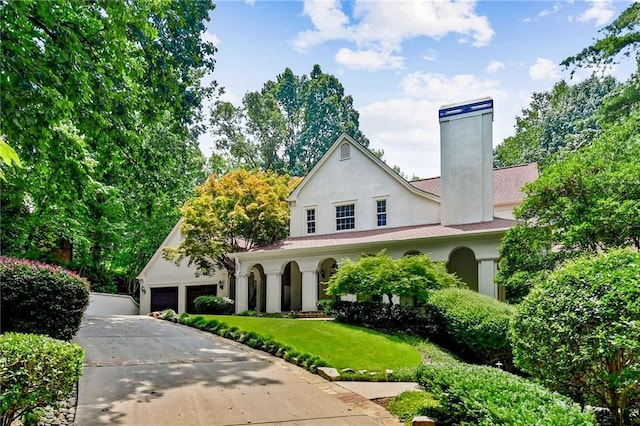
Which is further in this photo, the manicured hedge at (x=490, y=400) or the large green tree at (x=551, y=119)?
→ the large green tree at (x=551, y=119)

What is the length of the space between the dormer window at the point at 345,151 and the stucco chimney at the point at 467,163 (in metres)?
4.55

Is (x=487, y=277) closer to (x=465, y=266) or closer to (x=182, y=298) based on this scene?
(x=465, y=266)

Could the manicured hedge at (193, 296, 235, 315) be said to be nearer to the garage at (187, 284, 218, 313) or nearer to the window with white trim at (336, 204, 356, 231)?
the garage at (187, 284, 218, 313)

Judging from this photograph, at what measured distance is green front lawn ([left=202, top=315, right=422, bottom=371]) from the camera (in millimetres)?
10391

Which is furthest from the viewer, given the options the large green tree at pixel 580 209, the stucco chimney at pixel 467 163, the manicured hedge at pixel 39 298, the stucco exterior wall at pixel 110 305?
the stucco exterior wall at pixel 110 305

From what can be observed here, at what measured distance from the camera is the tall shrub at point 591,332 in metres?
4.70

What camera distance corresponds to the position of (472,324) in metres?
12.2

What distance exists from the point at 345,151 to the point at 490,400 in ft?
61.8

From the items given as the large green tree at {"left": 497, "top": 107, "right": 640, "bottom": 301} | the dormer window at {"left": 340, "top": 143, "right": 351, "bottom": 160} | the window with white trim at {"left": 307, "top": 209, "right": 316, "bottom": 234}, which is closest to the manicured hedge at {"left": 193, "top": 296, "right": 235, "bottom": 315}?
the window with white trim at {"left": 307, "top": 209, "right": 316, "bottom": 234}

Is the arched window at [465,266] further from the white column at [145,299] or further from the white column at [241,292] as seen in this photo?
the white column at [145,299]

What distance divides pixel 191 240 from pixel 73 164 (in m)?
13.2

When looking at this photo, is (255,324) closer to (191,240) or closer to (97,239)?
(191,240)

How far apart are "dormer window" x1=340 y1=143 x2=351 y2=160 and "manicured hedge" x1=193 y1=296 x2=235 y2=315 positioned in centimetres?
934

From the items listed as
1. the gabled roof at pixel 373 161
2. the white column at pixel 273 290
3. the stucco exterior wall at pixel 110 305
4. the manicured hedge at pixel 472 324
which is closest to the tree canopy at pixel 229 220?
the gabled roof at pixel 373 161
